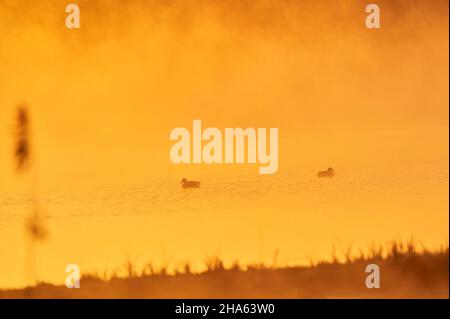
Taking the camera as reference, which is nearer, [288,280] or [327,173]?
[288,280]

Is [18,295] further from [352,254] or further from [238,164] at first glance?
[352,254]

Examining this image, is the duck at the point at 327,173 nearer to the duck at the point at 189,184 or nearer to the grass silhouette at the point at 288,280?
the grass silhouette at the point at 288,280

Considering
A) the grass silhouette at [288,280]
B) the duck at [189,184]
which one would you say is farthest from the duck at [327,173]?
the duck at [189,184]

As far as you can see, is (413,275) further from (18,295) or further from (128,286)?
(18,295)

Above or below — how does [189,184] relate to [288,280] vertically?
above

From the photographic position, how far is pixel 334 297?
533cm

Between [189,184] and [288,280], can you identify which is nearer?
[288,280]

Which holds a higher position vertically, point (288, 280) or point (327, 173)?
point (327, 173)

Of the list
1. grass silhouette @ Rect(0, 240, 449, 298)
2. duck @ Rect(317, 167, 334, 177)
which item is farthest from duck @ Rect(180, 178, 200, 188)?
duck @ Rect(317, 167, 334, 177)
